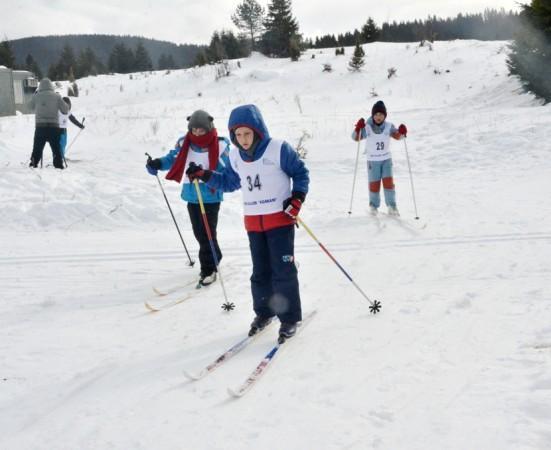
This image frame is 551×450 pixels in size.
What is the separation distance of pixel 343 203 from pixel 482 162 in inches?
166

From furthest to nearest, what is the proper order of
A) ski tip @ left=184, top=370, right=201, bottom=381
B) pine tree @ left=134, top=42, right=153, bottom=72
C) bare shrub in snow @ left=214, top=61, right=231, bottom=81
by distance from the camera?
pine tree @ left=134, top=42, right=153, bottom=72 → bare shrub in snow @ left=214, top=61, right=231, bottom=81 → ski tip @ left=184, top=370, right=201, bottom=381

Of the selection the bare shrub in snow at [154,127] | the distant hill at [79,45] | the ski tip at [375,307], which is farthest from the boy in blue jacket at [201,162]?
the distant hill at [79,45]

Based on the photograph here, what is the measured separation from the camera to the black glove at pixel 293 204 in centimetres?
361

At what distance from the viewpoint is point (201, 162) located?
5188 mm

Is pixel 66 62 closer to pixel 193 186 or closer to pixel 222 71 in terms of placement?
pixel 222 71

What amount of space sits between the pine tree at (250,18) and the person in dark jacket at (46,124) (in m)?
41.1

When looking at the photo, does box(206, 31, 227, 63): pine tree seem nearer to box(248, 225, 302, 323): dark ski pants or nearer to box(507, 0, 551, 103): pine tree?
box(507, 0, 551, 103): pine tree

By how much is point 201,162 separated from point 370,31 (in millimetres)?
40504

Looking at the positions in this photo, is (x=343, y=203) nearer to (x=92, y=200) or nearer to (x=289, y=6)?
(x=92, y=200)

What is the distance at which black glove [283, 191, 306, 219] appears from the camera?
361 cm

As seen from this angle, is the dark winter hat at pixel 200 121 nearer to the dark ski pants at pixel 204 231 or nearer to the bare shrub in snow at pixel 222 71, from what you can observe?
the dark ski pants at pixel 204 231

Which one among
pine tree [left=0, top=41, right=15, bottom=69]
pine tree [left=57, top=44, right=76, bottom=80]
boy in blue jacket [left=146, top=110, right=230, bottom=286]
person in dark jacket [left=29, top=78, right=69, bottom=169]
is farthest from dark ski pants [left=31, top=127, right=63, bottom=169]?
pine tree [left=57, top=44, right=76, bottom=80]

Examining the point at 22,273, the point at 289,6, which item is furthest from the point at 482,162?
the point at 289,6

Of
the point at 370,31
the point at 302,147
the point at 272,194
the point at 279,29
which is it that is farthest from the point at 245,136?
the point at 370,31
